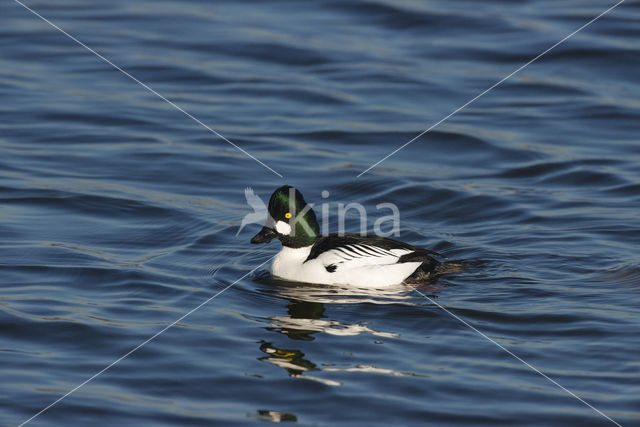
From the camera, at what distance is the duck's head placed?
1051 centimetres

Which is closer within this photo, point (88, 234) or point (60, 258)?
point (60, 258)

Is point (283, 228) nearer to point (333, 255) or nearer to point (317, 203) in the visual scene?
point (333, 255)

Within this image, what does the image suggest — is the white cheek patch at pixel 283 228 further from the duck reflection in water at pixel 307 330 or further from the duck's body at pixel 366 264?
the duck reflection in water at pixel 307 330

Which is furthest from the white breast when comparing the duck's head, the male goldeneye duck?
the duck's head

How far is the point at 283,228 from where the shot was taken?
1062 centimetres

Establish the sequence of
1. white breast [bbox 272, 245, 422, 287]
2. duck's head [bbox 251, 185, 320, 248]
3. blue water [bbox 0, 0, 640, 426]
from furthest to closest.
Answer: duck's head [bbox 251, 185, 320, 248]
white breast [bbox 272, 245, 422, 287]
blue water [bbox 0, 0, 640, 426]

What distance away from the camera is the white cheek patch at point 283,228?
10.6 meters

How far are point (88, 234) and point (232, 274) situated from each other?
2084mm

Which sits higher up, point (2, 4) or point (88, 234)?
point (2, 4)

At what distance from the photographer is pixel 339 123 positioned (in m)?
15.5

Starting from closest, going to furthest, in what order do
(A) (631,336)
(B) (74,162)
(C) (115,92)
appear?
(A) (631,336) → (B) (74,162) → (C) (115,92)

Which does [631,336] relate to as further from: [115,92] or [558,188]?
[115,92]

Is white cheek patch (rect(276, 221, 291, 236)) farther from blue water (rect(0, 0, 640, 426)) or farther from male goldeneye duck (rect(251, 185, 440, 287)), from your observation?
blue water (rect(0, 0, 640, 426))

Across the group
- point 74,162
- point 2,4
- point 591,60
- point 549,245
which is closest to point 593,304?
point 549,245
